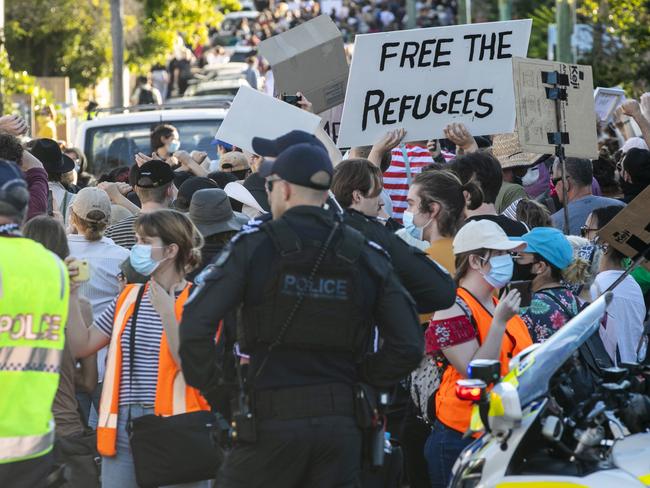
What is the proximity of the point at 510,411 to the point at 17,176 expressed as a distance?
1976 mm

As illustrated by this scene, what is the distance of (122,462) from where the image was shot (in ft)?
21.2

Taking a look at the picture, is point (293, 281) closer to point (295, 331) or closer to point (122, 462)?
point (295, 331)

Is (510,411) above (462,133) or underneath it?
above

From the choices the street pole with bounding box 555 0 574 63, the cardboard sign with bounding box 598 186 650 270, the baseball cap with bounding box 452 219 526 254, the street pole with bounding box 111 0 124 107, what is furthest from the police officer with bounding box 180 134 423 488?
the street pole with bounding box 111 0 124 107

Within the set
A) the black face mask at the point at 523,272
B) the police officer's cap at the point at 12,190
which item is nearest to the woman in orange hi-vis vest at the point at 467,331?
the black face mask at the point at 523,272

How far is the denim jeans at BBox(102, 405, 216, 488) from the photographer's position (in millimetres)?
6402

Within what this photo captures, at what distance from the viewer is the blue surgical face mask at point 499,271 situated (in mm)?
6551

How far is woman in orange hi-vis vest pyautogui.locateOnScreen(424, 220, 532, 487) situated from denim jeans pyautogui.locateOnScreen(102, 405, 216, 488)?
119 centimetres

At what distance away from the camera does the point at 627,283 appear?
27.2 feet

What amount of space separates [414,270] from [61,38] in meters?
31.7

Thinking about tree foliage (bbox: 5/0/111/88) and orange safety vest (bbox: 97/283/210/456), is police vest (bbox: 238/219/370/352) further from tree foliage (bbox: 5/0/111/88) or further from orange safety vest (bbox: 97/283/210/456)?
tree foliage (bbox: 5/0/111/88)

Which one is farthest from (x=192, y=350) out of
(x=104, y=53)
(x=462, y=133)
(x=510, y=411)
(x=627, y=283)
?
(x=104, y=53)

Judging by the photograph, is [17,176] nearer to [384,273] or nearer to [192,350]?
[192,350]

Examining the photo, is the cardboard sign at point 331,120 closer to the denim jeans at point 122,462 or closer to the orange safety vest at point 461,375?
the orange safety vest at point 461,375
